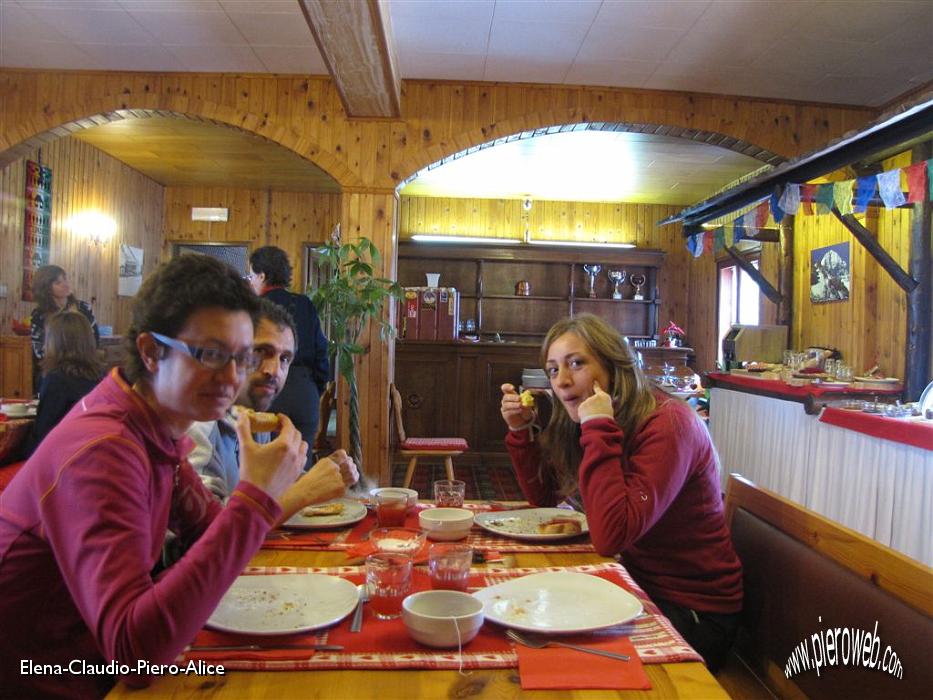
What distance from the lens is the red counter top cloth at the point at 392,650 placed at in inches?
40.9

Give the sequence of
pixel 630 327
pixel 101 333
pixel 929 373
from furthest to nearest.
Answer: pixel 630 327 < pixel 101 333 < pixel 929 373

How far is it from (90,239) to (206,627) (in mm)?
7422

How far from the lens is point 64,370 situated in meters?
3.22

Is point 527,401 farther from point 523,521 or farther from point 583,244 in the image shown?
point 583,244

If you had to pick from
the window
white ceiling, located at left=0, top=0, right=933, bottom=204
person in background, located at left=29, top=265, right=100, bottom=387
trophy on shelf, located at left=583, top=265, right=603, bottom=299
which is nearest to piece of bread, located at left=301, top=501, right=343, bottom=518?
white ceiling, located at left=0, top=0, right=933, bottom=204

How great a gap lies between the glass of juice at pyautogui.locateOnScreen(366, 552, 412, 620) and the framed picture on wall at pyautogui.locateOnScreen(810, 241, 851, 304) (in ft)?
18.6

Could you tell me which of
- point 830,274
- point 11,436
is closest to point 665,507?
point 11,436

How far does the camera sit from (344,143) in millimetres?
5066

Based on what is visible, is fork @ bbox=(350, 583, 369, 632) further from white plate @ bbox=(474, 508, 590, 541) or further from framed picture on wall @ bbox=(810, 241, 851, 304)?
framed picture on wall @ bbox=(810, 241, 851, 304)

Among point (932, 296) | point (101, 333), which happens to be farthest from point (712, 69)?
point (101, 333)

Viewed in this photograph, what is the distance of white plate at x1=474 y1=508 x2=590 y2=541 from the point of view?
170cm

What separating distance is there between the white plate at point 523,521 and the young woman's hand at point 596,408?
0.94 feet

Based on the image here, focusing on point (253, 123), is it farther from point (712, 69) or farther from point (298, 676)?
point (298, 676)

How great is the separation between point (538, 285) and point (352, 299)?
486cm
